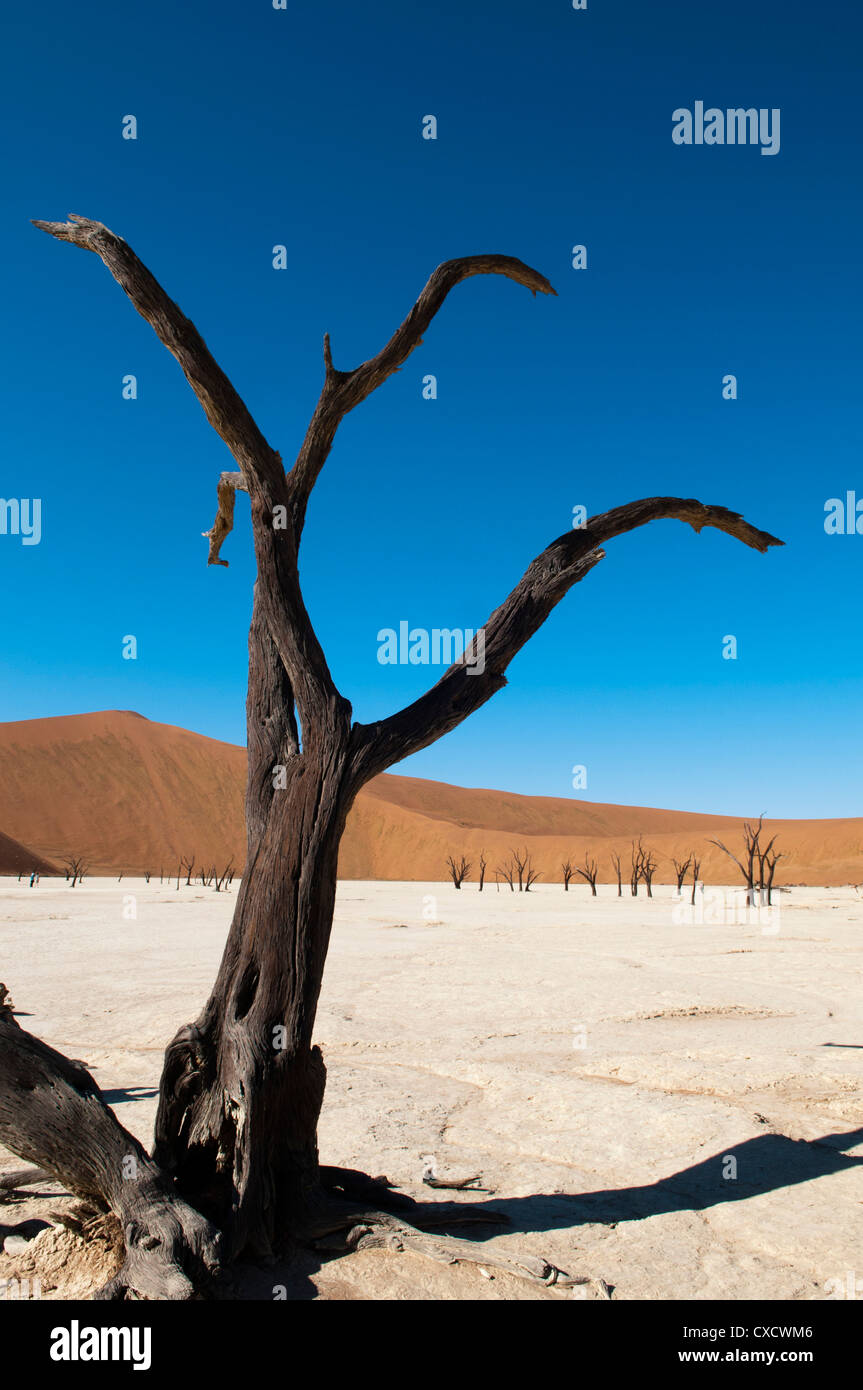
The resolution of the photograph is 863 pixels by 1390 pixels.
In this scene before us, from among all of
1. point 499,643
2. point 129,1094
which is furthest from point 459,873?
point 499,643

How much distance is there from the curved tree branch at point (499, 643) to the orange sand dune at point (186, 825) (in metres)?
71.4

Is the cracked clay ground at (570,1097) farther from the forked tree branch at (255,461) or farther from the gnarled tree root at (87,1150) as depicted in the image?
the forked tree branch at (255,461)

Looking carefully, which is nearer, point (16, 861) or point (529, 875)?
point (16, 861)

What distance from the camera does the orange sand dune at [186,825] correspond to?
81250 mm

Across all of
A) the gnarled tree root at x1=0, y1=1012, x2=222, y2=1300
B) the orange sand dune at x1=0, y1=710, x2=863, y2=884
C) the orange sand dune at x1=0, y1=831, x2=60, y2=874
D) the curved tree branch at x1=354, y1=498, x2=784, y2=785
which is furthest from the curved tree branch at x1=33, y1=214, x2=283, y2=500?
the orange sand dune at x1=0, y1=710, x2=863, y2=884

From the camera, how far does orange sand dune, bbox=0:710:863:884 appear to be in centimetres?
8125

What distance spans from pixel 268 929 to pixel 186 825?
91805mm

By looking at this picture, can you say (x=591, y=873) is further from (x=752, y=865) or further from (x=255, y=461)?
(x=255, y=461)

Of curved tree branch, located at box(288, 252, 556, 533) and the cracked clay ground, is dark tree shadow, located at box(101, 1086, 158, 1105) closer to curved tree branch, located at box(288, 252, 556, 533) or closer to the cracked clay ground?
the cracked clay ground

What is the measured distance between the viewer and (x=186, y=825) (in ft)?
300
